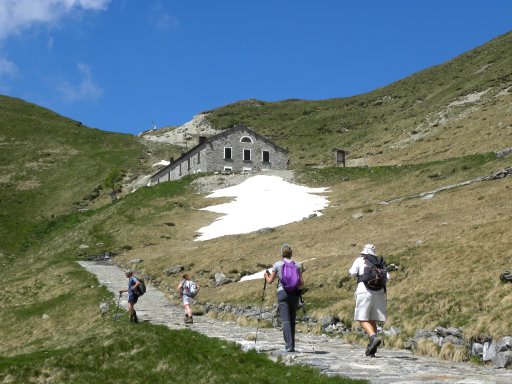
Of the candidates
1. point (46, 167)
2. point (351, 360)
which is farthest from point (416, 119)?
point (351, 360)

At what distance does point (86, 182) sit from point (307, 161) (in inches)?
1930

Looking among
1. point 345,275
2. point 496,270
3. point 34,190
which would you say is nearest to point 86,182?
point 34,190

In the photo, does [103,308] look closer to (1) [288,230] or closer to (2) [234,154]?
(1) [288,230]

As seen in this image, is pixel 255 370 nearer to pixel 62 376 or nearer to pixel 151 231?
pixel 62 376

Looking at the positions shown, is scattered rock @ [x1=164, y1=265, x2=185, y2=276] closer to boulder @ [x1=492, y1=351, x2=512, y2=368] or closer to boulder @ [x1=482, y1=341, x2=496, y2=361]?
boulder @ [x1=482, y1=341, x2=496, y2=361]

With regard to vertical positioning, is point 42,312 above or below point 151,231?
below

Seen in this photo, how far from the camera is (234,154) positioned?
89.4 meters

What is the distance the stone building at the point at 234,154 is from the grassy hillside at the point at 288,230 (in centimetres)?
1116

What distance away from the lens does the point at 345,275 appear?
82.3 ft

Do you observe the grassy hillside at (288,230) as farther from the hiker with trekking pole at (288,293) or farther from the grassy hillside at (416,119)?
the hiker with trekking pole at (288,293)

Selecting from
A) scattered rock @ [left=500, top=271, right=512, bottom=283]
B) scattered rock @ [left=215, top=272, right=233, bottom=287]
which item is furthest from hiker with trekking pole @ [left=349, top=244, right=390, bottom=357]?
scattered rock @ [left=215, top=272, right=233, bottom=287]

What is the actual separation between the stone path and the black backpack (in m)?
1.73

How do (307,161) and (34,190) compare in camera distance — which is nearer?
(34,190)

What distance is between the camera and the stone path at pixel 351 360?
10.8 m
